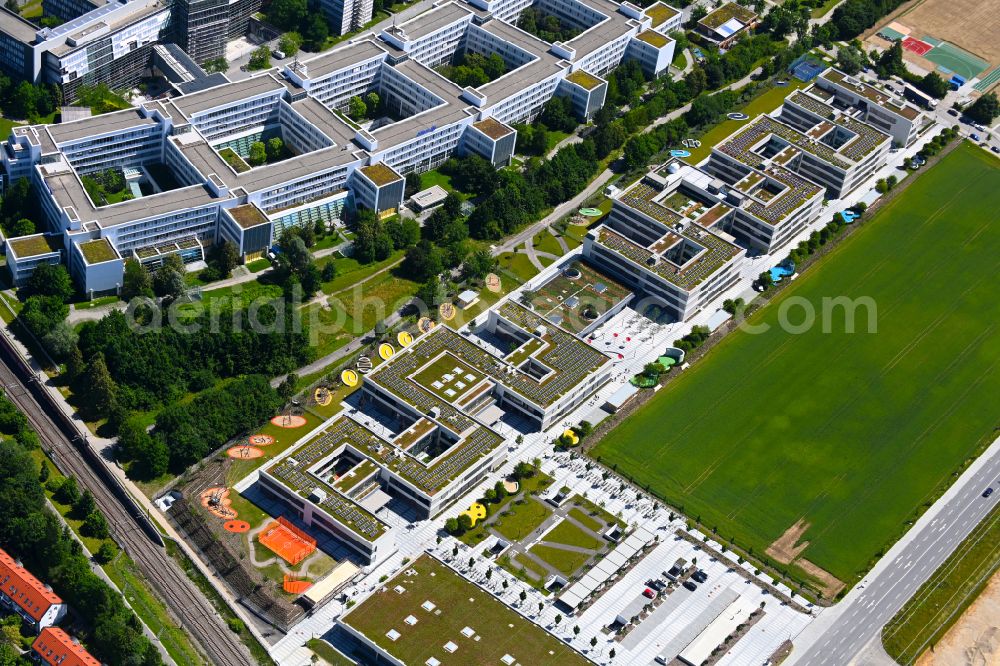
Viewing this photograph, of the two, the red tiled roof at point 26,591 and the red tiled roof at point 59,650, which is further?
the red tiled roof at point 26,591

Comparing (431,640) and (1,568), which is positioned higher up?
(431,640)

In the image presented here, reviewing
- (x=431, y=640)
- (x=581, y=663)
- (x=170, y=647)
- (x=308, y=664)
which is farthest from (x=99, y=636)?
(x=581, y=663)

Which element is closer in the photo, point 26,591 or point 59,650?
point 59,650

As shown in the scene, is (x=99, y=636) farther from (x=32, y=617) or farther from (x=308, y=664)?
(x=308, y=664)

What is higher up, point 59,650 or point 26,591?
point 26,591

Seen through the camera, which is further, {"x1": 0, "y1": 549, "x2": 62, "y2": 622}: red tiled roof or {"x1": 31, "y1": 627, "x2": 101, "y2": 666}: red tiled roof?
{"x1": 0, "y1": 549, "x2": 62, "y2": 622}: red tiled roof
